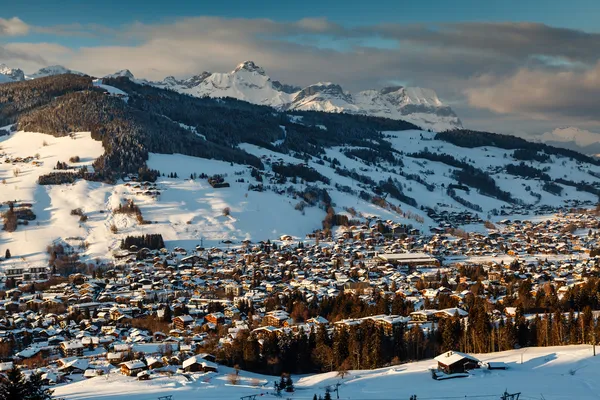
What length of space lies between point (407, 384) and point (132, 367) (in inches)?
711

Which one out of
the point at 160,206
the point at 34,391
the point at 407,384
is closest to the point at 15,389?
the point at 34,391

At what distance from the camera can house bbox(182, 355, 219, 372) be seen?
42.0 m

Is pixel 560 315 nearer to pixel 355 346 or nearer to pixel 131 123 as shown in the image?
pixel 355 346

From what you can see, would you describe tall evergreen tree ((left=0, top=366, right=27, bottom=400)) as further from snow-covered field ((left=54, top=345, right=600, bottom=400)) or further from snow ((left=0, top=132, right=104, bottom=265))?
snow ((left=0, top=132, right=104, bottom=265))

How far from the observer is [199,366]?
1662 inches

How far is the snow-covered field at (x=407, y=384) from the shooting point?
33.6m

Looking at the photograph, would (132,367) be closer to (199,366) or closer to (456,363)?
(199,366)

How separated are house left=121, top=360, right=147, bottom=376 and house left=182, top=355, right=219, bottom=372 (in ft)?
9.41

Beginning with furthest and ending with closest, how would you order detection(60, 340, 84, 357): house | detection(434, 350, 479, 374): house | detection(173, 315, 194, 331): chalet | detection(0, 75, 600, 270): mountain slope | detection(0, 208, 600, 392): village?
1. detection(0, 75, 600, 270): mountain slope
2. detection(173, 315, 194, 331): chalet
3. detection(60, 340, 84, 357): house
4. detection(0, 208, 600, 392): village
5. detection(434, 350, 479, 374): house

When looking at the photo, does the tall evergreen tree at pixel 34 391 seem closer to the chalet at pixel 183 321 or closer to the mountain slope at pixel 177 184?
the chalet at pixel 183 321

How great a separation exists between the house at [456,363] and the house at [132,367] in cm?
A: 1903

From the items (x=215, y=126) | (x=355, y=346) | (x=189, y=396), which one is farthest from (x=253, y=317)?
(x=215, y=126)

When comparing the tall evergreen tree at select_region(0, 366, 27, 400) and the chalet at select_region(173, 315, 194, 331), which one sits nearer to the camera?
the tall evergreen tree at select_region(0, 366, 27, 400)

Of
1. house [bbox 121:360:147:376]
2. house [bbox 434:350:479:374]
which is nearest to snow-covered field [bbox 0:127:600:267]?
house [bbox 121:360:147:376]
